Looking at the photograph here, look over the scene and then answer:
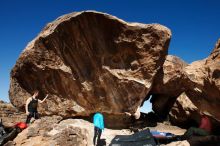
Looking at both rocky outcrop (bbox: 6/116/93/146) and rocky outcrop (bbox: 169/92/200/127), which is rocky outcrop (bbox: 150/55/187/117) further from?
rocky outcrop (bbox: 6/116/93/146)

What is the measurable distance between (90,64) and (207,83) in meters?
6.39

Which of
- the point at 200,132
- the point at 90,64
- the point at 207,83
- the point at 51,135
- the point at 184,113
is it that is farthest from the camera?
the point at 184,113

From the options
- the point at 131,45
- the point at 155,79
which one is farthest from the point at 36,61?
the point at 155,79

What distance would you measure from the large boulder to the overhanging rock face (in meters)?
3.00

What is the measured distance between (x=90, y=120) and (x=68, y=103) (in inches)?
59.9

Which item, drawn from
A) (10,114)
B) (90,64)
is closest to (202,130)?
(90,64)

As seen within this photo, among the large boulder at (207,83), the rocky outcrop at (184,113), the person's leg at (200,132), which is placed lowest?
the person's leg at (200,132)

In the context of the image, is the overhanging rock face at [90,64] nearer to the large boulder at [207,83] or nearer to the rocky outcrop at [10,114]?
the large boulder at [207,83]

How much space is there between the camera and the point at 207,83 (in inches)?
448

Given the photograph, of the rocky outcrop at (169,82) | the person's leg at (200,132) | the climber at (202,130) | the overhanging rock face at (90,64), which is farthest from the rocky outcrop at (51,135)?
the rocky outcrop at (169,82)

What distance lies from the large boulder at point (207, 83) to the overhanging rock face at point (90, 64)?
3004 mm

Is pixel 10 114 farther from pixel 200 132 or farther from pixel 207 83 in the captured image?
pixel 207 83

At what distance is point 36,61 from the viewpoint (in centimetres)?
1563

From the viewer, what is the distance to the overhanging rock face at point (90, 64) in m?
15.1
